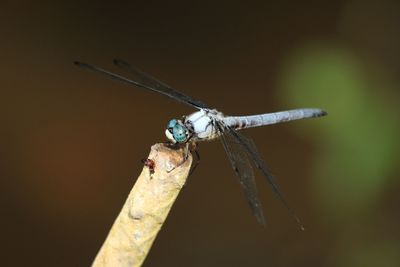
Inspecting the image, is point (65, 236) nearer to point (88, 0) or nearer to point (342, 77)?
point (88, 0)

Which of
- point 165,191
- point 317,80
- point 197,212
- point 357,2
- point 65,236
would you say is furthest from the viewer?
point 197,212

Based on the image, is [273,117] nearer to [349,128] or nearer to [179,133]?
[349,128]

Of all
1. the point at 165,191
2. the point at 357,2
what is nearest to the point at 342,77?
the point at 357,2

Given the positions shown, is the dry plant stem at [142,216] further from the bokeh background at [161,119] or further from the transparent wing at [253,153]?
the bokeh background at [161,119]

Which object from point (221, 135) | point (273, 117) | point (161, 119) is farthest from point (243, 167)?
point (161, 119)

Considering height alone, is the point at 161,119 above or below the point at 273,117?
above
